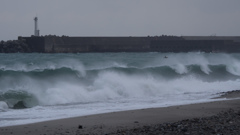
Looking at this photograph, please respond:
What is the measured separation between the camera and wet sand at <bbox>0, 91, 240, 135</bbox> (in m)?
8.57

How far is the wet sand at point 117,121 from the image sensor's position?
28.1 ft

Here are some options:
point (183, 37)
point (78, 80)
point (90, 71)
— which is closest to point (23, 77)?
point (78, 80)

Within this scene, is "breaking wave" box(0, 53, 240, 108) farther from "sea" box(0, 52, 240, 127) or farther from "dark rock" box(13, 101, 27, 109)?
"dark rock" box(13, 101, 27, 109)

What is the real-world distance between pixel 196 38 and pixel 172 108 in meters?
68.8

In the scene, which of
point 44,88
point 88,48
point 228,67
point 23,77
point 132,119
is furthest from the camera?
point 88,48

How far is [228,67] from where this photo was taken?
3055 cm

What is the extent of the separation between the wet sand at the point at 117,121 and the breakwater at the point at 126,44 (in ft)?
168

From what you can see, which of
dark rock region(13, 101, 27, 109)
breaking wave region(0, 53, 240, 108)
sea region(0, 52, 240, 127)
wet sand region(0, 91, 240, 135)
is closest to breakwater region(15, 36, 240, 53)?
sea region(0, 52, 240, 127)

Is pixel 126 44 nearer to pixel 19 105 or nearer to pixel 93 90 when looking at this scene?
pixel 93 90

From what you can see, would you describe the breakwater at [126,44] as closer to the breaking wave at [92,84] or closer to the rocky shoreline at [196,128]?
the breaking wave at [92,84]

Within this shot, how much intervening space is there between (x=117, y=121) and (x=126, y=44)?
59457 mm

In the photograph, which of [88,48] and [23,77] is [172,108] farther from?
[88,48]

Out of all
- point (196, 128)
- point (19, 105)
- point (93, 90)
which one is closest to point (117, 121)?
point (196, 128)

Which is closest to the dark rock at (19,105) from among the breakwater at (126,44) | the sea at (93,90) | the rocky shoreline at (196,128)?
the sea at (93,90)
